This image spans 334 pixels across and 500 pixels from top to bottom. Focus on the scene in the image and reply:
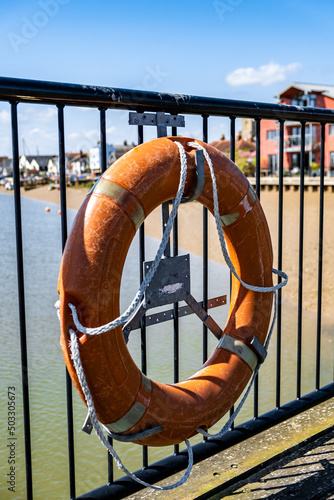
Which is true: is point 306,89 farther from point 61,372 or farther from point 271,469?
point 271,469

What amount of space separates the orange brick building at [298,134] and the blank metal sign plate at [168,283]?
35.1m

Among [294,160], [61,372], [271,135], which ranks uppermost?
[271,135]

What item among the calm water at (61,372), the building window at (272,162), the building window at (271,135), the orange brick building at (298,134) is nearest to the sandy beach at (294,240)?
the calm water at (61,372)

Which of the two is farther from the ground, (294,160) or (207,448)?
(294,160)

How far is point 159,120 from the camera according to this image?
5.95 ft

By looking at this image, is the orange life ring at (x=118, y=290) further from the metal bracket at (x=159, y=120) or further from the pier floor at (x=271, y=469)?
the pier floor at (x=271, y=469)

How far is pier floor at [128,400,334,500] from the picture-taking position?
73.6 inches

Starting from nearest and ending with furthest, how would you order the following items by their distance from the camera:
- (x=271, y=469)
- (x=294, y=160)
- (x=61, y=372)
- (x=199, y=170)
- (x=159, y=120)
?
(x=199, y=170) < (x=159, y=120) < (x=271, y=469) < (x=61, y=372) < (x=294, y=160)

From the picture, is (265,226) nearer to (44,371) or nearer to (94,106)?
(94,106)

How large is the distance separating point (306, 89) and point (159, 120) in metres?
38.5

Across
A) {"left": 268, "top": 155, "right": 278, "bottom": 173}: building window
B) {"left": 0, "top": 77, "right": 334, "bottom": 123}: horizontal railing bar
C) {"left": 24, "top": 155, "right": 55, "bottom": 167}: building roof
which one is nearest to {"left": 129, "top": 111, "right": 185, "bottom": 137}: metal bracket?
{"left": 0, "top": 77, "right": 334, "bottom": 123}: horizontal railing bar

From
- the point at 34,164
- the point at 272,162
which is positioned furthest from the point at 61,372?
the point at 34,164

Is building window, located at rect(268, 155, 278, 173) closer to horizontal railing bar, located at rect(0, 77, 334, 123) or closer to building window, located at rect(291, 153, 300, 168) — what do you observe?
building window, located at rect(291, 153, 300, 168)

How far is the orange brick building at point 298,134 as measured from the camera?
37.1 meters
